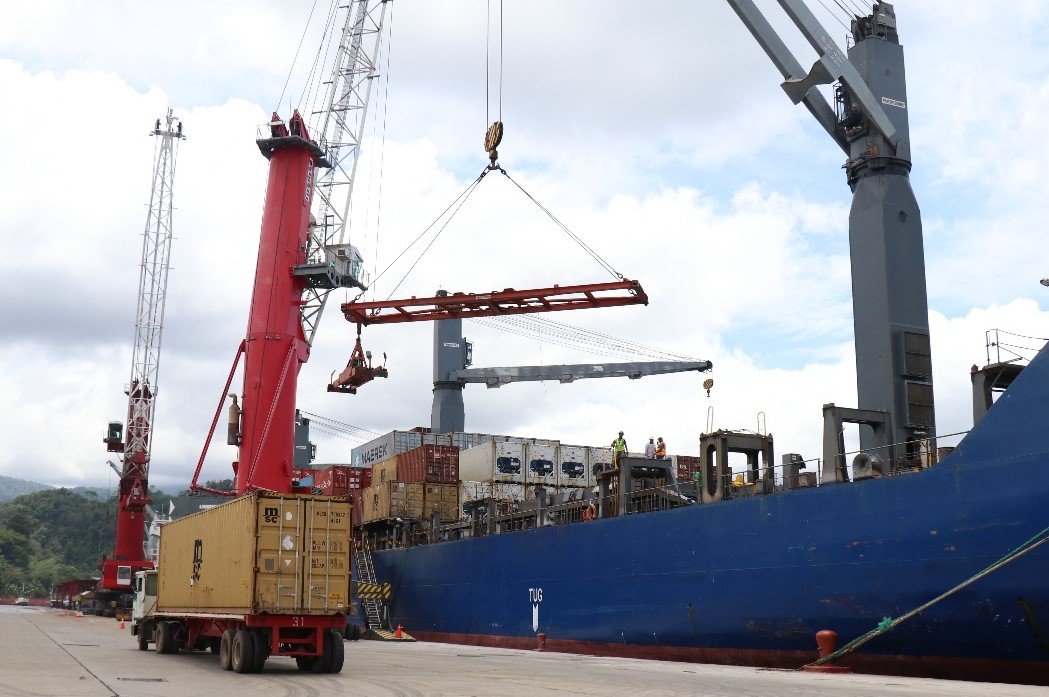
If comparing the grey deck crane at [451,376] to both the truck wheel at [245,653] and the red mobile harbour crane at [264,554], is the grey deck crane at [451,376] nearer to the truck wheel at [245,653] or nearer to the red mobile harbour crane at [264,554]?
the red mobile harbour crane at [264,554]

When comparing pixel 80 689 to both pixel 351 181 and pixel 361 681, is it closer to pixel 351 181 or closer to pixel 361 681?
pixel 361 681

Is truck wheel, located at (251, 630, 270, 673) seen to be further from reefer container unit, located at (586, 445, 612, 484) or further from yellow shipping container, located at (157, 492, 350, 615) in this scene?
reefer container unit, located at (586, 445, 612, 484)

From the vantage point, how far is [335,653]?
1927cm

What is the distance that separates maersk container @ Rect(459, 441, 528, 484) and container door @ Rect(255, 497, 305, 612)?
802 inches

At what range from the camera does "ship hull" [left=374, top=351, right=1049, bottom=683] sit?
678 inches

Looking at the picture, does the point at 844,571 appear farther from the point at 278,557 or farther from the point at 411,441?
the point at 411,441

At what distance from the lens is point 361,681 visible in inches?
675

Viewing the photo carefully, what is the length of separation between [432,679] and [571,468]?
80.9 feet

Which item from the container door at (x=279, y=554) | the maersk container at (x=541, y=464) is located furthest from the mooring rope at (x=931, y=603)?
the maersk container at (x=541, y=464)

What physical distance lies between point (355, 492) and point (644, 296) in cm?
1810

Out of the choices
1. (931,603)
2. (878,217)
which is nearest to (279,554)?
(931,603)

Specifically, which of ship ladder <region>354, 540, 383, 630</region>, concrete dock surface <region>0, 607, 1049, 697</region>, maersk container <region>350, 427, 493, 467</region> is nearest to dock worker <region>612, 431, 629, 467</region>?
concrete dock surface <region>0, 607, 1049, 697</region>

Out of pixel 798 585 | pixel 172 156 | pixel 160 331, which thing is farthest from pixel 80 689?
pixel 172 156

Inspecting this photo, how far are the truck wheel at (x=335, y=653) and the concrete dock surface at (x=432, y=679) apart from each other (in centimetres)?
31
